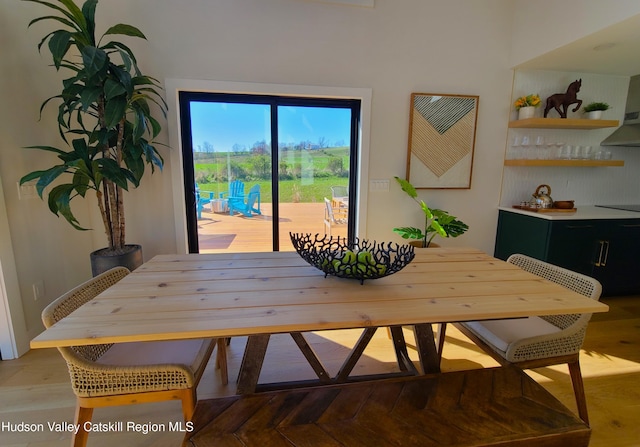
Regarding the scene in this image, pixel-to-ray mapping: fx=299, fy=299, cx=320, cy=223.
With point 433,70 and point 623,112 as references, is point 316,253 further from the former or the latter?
point 623,112

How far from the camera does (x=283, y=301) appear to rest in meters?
1.16

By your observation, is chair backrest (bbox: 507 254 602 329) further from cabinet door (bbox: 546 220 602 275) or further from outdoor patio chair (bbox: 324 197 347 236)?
outdoor patio chair (bbox: 324 197 347 236)

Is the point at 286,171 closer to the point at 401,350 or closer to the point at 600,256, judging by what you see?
the point at 401,350

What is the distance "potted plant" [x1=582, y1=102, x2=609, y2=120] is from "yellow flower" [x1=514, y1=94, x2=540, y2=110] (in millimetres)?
567

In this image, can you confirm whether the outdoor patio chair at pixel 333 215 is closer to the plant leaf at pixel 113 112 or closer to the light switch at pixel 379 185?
the light switch at pixel 379 185

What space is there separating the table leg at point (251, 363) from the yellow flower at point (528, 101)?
10.9ft

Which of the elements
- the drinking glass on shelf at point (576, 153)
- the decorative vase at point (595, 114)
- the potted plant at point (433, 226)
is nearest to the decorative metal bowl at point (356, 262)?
the potted plant at point (433, 226)

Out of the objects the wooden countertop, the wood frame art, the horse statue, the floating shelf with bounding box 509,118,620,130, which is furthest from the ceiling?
the wooden countertop

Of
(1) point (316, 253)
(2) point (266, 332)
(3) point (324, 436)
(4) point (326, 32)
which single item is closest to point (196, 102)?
(4) point (326, 32)

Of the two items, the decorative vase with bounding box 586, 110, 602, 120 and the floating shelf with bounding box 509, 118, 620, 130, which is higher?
the decorative vase with bounding box 586, 110, 602, 120

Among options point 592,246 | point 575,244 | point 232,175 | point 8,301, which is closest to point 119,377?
point 8,301

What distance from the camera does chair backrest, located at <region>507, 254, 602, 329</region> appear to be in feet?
4.54

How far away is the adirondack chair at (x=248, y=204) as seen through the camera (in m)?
3.02

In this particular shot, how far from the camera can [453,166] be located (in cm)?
312
